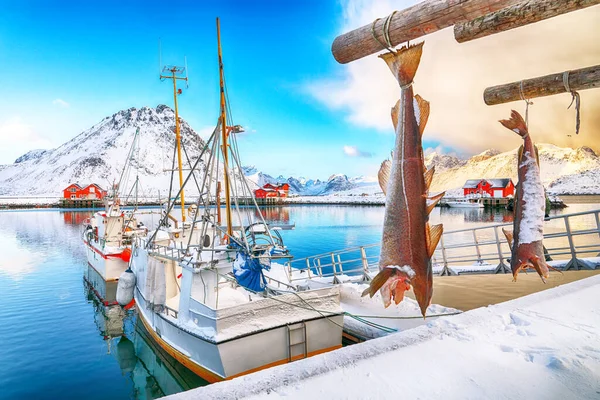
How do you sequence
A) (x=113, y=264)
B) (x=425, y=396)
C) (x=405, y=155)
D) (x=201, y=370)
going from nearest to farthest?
1. (x=405, y=155)
2. (x=425, y=396)
3. (x=201, y=370)
4. (x=113, y=264)

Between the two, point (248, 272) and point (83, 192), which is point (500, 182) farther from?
point (83, 192)

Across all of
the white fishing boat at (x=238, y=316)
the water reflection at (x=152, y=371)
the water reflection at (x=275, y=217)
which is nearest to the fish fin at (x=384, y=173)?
the white fishing boat at (x=238, y=316)

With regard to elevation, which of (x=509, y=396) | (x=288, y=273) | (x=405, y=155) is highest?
(x=405, y=155)

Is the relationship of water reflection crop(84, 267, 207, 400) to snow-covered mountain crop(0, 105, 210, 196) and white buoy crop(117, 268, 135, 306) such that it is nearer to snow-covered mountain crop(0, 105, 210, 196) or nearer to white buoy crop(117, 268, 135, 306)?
white buoy crop(117, 268, 135, 306)

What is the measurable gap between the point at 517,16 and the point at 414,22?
95 centimetres

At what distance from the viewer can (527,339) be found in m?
4.40

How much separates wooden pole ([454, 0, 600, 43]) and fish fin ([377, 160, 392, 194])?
48.8 inches

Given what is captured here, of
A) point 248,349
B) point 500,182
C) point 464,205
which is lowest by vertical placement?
point 248,349

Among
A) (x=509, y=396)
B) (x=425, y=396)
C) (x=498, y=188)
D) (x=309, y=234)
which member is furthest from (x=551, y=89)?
(x=498, y=188)

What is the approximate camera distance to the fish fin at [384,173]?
2746 millimetres

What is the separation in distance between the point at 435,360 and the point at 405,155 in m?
2.52

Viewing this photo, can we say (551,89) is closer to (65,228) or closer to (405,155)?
(405,155)

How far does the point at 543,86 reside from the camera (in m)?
3.50

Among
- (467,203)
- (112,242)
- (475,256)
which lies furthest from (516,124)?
(467,203)
